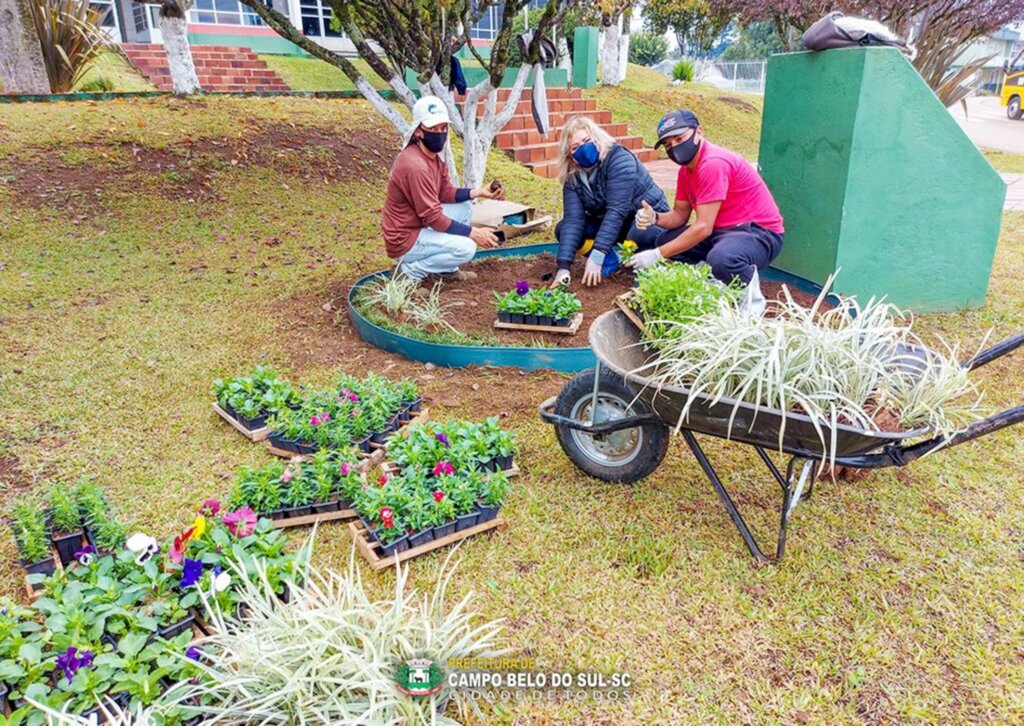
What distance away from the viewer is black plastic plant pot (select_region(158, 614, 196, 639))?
2.08 metres

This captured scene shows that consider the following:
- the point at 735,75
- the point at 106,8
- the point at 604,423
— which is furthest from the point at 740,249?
the point at 735,75

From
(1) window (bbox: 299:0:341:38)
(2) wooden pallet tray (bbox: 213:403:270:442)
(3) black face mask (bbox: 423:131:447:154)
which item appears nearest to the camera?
(2) wooden pallet tray (bbox: 213:403:270:442)

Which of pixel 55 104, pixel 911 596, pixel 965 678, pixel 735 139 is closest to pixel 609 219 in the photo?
pixel 911 596

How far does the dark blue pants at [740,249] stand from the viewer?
3977 millimetres

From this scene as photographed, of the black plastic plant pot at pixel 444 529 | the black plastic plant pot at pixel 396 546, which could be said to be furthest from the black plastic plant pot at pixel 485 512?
the black plastic plant pot at pixel 396 546

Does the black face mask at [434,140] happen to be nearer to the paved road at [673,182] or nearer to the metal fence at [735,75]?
the paved road at [673,182]

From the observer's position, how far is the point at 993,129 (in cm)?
1891

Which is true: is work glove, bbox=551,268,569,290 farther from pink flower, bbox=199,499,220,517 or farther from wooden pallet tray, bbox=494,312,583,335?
pink flower, bbox=199,499,220,517

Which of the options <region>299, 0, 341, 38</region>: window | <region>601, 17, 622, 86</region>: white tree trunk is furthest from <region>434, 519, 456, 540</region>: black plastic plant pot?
<region>299, 0, 341, 38</region>: window

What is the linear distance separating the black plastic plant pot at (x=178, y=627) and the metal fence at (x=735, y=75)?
103 ft

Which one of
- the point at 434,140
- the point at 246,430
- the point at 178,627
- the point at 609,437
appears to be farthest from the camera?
the point at 434,140

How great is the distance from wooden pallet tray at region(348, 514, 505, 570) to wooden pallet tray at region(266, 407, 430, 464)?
1.18 ft

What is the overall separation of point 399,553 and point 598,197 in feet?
9.80

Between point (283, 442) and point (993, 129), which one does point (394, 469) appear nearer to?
point (283, 442)
